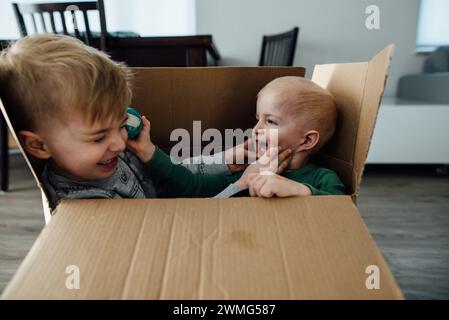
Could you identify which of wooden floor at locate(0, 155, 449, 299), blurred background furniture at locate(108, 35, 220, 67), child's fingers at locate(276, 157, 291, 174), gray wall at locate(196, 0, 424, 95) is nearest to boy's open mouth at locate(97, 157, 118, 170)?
child's fingers at locate(276, 157, 291, 174)

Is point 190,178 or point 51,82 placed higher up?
point 51,82

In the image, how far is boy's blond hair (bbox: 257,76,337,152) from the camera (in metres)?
0.77

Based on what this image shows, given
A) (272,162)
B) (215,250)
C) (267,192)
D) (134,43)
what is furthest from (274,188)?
(134,43)

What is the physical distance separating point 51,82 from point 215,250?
0.35m

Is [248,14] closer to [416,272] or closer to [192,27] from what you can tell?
[192,27]

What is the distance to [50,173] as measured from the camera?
0.60 m

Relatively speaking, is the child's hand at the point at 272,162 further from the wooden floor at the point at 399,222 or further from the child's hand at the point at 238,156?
the wooden floor at the point at 399,222

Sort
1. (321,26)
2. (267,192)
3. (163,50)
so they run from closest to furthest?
1. (267,192)
2. (163,50)
3. (321,26)

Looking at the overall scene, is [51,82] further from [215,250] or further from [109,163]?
[215,250]

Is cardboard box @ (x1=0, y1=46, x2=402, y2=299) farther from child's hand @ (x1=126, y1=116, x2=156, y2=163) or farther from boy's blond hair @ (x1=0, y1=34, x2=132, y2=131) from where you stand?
child's hand @ (x1=126, y1=116, x2=156, y2=163)

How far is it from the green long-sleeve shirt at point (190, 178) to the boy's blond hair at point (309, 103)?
93 millimetres

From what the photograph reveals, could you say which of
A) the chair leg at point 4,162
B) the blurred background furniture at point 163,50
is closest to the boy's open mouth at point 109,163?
the blurred background furniture at point 163,50

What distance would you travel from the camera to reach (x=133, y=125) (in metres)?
0.74

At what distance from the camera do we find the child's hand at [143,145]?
2.49 feet
